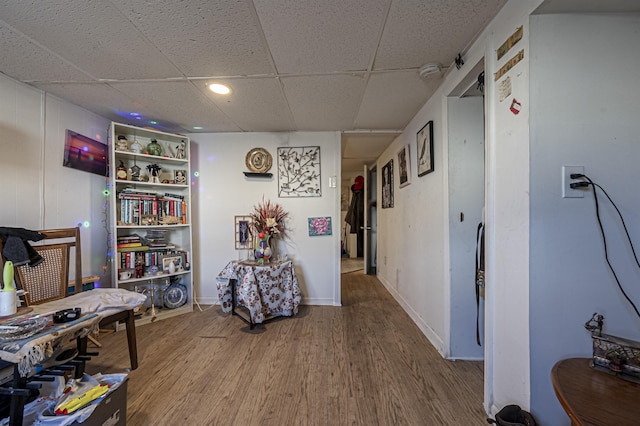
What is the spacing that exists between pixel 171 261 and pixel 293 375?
6.32 feet

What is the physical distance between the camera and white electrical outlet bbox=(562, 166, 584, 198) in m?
0.99

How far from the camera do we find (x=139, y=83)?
1.89 m

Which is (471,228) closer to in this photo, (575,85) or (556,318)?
(556,318)

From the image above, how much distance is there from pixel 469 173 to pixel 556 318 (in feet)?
3.65

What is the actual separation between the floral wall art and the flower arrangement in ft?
1.01

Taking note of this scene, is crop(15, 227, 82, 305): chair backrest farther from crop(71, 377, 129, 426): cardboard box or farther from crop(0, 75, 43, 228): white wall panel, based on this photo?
crop(71, 377, 129, 426): cardboard box

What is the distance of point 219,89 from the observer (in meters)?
1.98

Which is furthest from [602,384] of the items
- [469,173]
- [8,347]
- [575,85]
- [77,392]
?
[8,347]

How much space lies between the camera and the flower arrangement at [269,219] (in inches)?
109

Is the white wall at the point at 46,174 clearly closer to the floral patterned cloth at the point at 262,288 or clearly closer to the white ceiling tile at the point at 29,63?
the white ceiling tile at the point at 29,63

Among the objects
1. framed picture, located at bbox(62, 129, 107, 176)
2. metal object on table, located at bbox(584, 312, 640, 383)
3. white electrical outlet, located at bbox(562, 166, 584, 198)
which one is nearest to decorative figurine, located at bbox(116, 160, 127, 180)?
framed picture, located at bbox(62, 129, 107, 176)

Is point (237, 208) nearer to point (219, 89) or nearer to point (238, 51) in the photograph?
point (219, 89)

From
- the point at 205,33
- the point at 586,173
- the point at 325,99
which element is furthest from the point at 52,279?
the point at 586,173

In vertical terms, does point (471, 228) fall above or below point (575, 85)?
below
